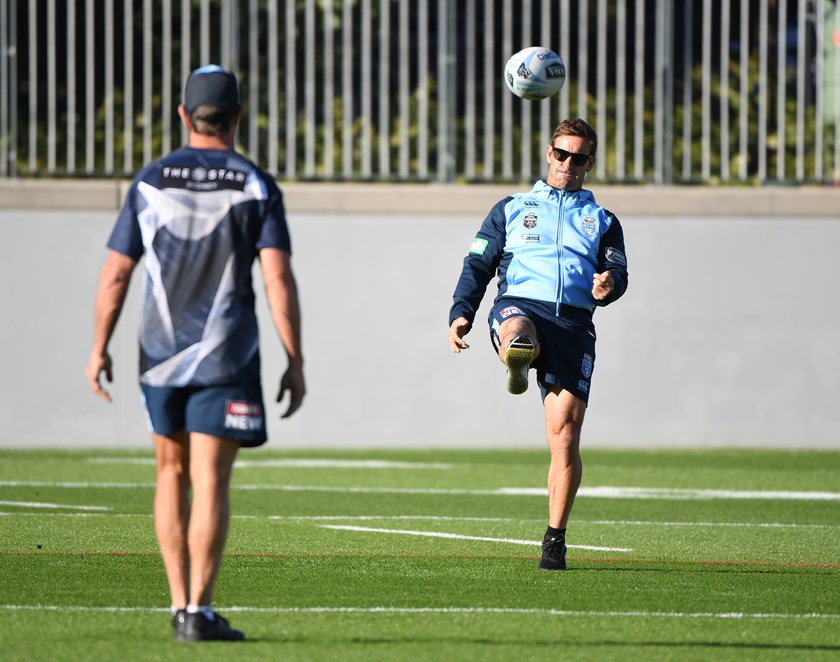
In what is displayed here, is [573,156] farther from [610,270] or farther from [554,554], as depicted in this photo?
[554,554]

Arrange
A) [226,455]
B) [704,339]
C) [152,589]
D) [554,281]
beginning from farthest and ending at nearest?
[704,339] < [554,281] < [152,589] < [226,455]

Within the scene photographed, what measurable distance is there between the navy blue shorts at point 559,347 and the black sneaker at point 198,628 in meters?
2.47

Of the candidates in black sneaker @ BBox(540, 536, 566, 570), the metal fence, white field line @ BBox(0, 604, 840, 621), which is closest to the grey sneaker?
black sneaker @ BBox(540, 536, 566, 570)

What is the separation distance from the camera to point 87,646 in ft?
18.5

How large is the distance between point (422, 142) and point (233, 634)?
1149 centimetres

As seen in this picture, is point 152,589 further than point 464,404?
No

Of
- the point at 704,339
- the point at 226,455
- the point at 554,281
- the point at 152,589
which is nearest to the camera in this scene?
the point at 226,455

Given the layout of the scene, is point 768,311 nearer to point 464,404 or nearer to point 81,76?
point 464,404

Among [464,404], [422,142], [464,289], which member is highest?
[422,142]

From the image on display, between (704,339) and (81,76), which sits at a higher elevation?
(81,76)

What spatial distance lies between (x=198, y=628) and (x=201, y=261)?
120cm

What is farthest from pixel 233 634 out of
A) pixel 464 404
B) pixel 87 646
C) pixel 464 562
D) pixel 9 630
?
pixel 464 404

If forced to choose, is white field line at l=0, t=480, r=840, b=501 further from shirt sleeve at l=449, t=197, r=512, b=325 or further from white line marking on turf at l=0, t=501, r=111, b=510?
shirt sleeve at l=449, t=197, r=512, b=325

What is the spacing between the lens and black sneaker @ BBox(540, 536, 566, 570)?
25.3 feet
